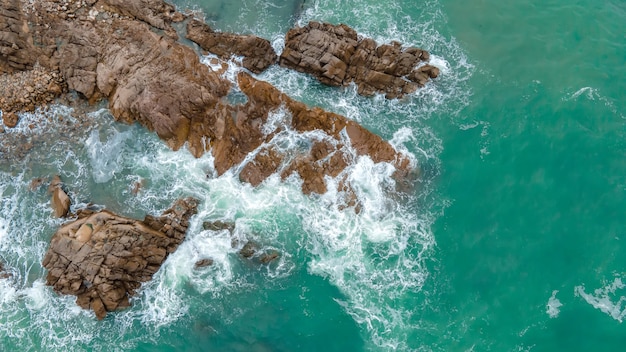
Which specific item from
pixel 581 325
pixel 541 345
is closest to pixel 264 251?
pixel 541 345

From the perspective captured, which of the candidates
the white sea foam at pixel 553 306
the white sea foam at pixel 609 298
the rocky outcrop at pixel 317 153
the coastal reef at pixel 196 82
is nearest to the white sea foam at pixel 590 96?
the coastal reef at pixel 196 82

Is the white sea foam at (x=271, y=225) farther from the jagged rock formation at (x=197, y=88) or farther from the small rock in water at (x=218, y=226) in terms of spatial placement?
the jagged rock formation at (x=197, y=88)

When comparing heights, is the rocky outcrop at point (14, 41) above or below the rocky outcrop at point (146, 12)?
below

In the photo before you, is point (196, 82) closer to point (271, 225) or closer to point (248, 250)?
point (271, 225)

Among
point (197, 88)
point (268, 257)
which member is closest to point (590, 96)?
point (268, 257)

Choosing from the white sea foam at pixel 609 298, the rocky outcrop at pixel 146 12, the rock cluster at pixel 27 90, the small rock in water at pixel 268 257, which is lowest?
the small rock in water at pixel 268 257

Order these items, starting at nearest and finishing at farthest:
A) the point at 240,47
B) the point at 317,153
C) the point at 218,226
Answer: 1. the point at 218,226
2. the point at 317,153
3. the point at 240,47
